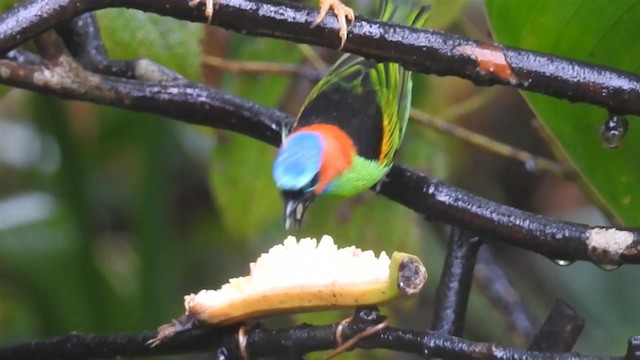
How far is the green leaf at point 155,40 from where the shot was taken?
4.25 feet

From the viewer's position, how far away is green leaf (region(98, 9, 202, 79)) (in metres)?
1.30

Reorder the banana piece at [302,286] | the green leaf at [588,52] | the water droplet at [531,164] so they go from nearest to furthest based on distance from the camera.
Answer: the banana piece at [302,286] → the green leaf at [588,52] → the water droplet at [531,164]

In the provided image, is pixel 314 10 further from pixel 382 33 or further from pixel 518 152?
pixel 518 152

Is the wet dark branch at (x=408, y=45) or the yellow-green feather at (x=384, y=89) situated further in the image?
the yellow-green feather at (x=384, y=89)

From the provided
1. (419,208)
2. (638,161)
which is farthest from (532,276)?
(419,208)

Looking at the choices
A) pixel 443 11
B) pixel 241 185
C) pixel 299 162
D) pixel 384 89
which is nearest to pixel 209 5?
pixel 299 162

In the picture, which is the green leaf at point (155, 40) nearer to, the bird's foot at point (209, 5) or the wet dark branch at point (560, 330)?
the bird's foot at point (209, 5)

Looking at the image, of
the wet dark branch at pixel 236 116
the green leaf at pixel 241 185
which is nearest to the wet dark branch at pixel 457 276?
the wet dark branch at pixel 236 116

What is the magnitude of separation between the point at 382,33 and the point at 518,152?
0.84 m

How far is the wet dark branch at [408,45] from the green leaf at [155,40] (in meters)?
0.40

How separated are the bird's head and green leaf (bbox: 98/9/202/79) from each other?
0.76 feet

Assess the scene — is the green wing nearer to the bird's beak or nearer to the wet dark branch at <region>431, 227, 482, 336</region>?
the bird's beak

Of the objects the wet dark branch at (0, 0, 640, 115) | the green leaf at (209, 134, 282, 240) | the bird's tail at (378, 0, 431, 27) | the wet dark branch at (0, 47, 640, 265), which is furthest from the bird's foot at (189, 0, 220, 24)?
the green leaf at (209, 134, 282, 240)

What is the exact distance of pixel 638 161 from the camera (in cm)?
116
